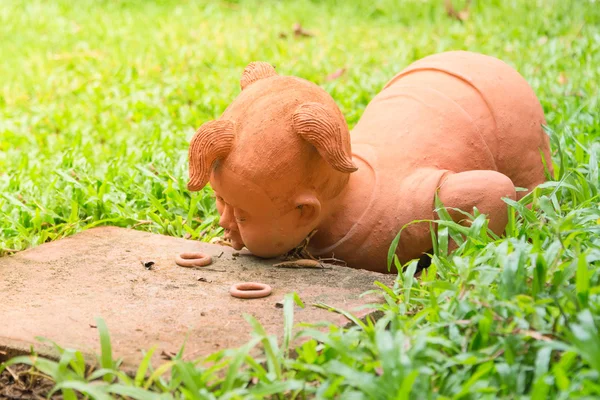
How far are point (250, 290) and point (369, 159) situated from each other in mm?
719

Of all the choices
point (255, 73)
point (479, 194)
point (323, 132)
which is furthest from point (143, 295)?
point (479, 194)

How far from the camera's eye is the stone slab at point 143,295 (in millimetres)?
2381

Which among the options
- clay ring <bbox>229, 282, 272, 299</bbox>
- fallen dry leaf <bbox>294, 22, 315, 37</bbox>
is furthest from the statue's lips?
fallen dry leaf <bbox>294, 22, 315, 37</bbox>

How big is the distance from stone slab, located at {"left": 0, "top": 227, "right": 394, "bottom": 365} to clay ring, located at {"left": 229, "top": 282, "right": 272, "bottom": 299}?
0.02m

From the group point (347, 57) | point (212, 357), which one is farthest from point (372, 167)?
point (347, 57)

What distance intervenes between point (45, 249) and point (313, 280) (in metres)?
1.15

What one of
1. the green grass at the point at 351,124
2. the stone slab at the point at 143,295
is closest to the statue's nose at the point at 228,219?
the stone slab at the point at 143,295

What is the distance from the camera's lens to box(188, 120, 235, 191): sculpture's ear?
2.71 metres

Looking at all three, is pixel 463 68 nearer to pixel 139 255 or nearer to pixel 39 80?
pixel 139 255

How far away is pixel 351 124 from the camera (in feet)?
15.9

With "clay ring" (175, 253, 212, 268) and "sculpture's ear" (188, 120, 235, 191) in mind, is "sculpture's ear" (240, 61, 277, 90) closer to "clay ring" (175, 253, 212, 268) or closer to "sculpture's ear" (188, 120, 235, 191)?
"sculpture's ear" (188, 120, 235, 191)

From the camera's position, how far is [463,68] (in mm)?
3309

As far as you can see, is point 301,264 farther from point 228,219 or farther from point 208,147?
point 208,147

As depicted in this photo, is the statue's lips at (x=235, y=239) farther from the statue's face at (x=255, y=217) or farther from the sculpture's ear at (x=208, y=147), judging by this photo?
the sculpture's ear at (x=208, y=147)
